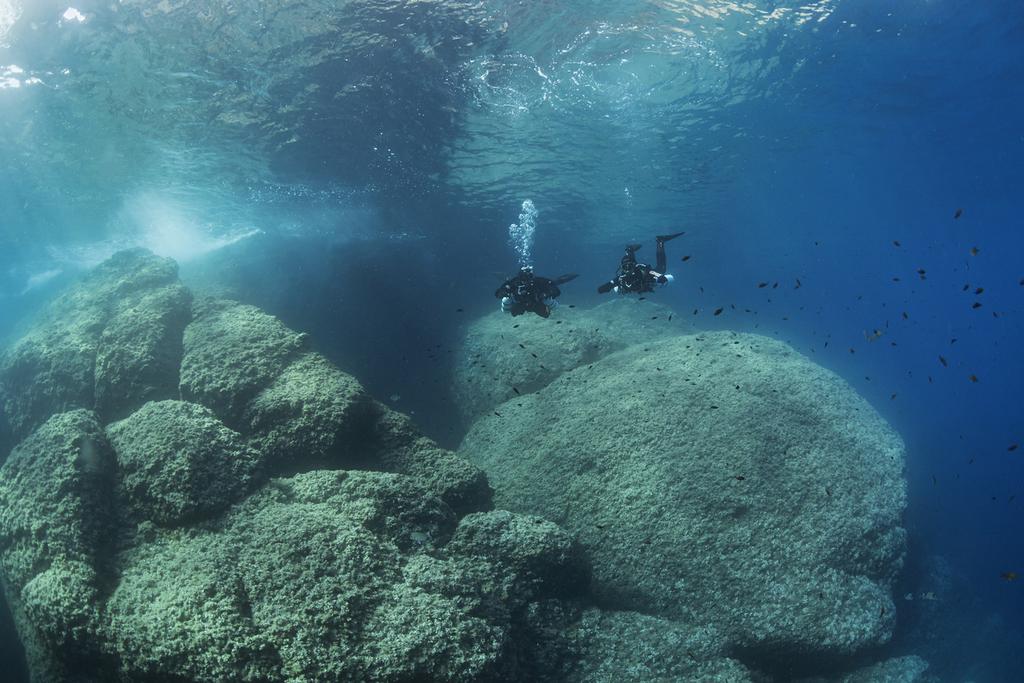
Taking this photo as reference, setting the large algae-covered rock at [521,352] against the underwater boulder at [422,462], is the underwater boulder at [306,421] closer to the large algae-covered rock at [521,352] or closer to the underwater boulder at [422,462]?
the underwater boulder at [422,462]

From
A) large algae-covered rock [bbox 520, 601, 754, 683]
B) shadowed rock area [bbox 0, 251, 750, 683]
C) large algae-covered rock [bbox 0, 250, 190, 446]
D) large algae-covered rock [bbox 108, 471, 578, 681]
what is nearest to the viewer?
large algae-covered rock [bbox 108, 471, 578, 681]

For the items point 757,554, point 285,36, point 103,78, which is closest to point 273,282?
point 103,78

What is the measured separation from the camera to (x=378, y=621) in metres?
4.36

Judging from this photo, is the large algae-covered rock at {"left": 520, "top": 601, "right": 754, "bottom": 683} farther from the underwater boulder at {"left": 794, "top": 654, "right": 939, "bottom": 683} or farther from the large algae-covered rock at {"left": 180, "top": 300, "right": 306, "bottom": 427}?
the large algae-covered rock at {"left": 180, "top": 300, "right": 306, "bottom": 427}

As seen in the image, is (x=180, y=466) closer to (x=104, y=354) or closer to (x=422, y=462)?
(x=422, y=462)

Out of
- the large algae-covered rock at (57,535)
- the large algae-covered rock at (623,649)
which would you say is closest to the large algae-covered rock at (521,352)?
the large algae-covered rock at (623,649)

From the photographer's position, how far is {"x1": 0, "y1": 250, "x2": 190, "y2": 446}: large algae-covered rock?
342 inches

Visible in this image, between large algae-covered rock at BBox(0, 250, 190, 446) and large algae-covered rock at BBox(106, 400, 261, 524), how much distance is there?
2.78m

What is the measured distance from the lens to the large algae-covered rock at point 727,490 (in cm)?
673

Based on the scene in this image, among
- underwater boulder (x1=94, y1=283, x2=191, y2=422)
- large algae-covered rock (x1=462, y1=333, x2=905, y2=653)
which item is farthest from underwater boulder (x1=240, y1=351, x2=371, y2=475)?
large algae-covered rock (x1=462, y1=333, x2=905, y2=653)

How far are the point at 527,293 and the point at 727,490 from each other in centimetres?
468

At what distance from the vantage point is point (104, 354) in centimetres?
916

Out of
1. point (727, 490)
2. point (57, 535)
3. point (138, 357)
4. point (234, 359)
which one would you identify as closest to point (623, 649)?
point (727, 490)

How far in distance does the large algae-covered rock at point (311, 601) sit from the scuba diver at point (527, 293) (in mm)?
4369
